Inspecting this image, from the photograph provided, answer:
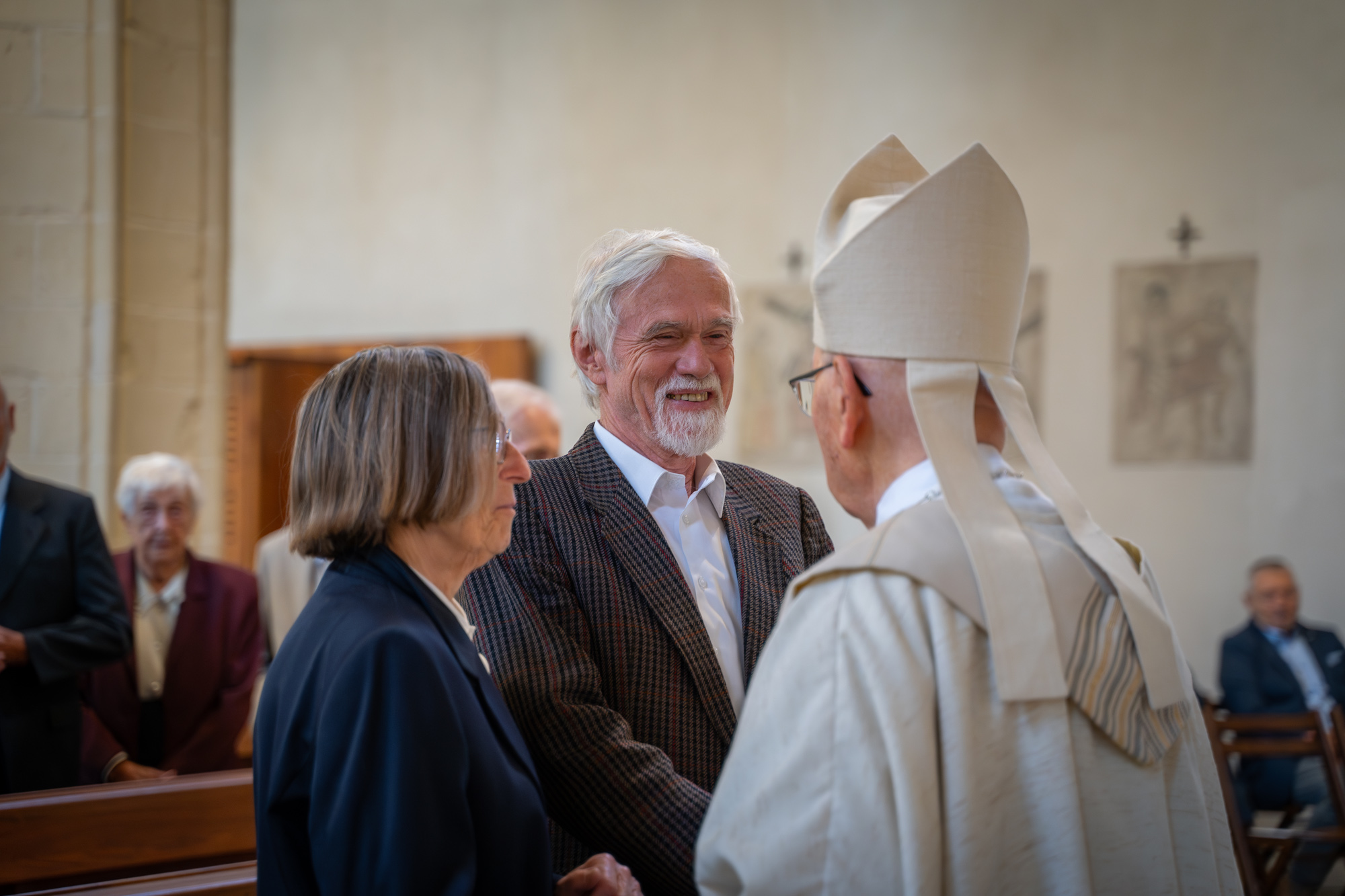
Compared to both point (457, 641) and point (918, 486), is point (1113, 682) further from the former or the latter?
point (457, 641)

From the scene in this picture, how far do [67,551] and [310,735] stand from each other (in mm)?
2417

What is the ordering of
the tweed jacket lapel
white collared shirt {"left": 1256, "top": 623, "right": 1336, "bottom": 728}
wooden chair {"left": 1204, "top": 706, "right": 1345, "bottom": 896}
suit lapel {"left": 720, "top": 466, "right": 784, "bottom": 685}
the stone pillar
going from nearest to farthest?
the tweed jacket lapel, suit lapel {"left": 720, "top": 466, "right": 784, "bottom": 685}, the stone pillar, wooden chair {"left": 1204, "top": 706, "right": 1345, "bottom": 896}, white collared shirt {"left": 1256, "top": 623, "right": 1336, "bottom": 728}

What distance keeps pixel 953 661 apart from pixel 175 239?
14.6 ft

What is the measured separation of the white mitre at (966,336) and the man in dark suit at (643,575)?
635 millimetres

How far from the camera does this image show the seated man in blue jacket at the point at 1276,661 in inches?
247

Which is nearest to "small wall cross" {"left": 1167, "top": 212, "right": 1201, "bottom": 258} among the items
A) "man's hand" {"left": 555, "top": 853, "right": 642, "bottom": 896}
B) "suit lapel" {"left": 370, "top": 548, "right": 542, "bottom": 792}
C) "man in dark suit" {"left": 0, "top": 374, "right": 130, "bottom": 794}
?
"man in dark suit" {"left": 0, "top": 374, "right": 130, "bottom": 794}

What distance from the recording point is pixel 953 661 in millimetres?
1275

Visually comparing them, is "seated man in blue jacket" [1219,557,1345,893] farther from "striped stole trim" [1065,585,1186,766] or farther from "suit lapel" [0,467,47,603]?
"suit lapel" [0,467,47,603]

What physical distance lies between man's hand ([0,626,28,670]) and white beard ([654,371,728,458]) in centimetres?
209

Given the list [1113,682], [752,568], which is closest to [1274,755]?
[752,568]

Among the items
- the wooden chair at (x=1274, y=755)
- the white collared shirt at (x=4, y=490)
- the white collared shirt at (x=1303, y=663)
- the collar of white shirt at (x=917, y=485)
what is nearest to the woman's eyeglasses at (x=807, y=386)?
the collar of white shirt at (x=917, y=485)

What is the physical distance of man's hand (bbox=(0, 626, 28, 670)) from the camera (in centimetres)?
306

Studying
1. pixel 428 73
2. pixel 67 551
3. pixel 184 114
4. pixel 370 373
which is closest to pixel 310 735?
pixel 370 373

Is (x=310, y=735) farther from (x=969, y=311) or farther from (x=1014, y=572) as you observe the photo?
(x=969, y=311)
